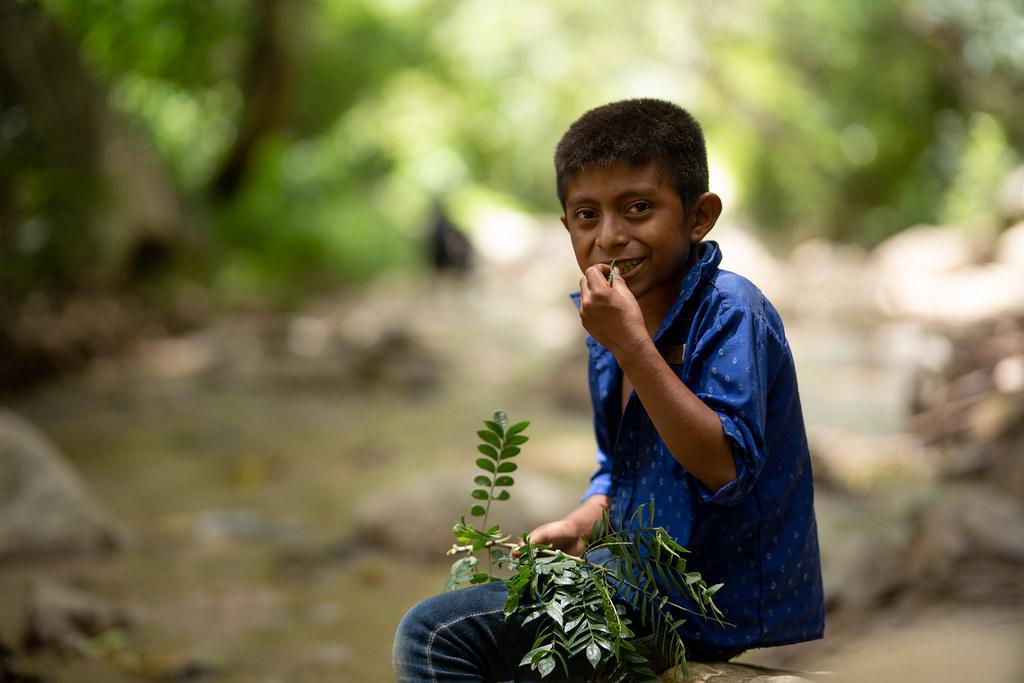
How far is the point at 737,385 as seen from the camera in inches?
67.8

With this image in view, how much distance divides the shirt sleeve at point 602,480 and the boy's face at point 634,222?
443 mm

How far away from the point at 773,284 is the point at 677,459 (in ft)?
40.6

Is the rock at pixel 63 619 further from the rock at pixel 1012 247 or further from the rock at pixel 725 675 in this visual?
the rock at pixel 1012 247

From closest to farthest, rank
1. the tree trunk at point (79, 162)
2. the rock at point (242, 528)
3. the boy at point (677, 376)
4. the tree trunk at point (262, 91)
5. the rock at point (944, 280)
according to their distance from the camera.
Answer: the boy at point (677, 376), the rock at point (242, 528), the tree trunk at point (79, 162), the rock at point (944, 280), the tree trunk at point (262, 91)

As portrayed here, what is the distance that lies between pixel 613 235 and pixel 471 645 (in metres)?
0.79

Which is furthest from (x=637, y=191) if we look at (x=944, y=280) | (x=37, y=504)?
(x=944, y=280)

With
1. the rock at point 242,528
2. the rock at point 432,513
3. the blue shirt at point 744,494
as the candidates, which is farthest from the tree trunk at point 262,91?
the blue shirt at point 744,494

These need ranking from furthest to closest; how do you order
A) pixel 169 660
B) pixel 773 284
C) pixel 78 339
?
pixel 773 284
pixel 78 339
pixel 169 660

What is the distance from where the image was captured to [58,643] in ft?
12.9

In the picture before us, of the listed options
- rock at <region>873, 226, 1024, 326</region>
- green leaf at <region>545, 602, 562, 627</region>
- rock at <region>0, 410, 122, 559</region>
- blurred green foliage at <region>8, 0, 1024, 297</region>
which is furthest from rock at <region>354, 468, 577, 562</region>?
rock at <region>873, 226, 1024, 326</region>

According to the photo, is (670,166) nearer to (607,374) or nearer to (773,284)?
(607,374)

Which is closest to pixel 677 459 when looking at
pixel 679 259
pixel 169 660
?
pixel 679 259

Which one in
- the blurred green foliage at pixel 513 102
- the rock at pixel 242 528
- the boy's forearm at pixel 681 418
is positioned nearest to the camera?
the boy's forearm at pixel 681 418

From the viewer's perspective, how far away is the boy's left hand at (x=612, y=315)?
5.70 feet
